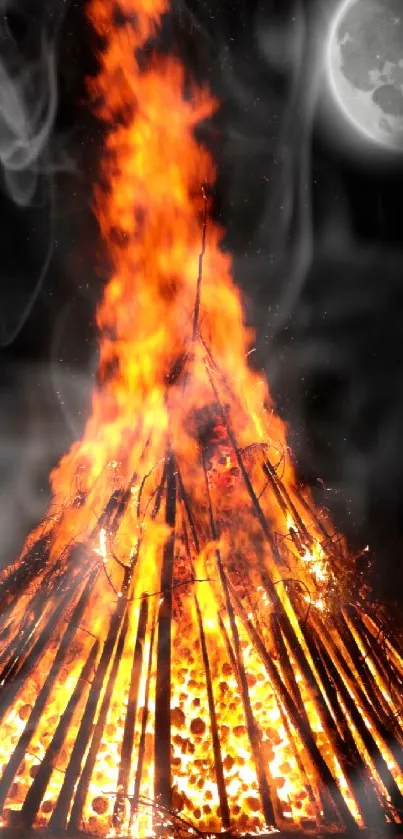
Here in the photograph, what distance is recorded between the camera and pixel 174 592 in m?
5.15

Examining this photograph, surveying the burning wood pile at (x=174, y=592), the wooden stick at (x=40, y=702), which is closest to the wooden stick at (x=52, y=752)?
the burning wood pile at (x=174, y=592)

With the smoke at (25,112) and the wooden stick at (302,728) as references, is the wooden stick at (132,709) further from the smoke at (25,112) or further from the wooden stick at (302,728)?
the smoke at (25,112)

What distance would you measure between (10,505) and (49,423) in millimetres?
2466

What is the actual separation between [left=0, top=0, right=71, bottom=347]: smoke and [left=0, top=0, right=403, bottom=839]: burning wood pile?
5.29ft

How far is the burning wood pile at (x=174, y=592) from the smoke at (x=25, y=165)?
1.61 meters

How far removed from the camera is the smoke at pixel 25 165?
9156 mm

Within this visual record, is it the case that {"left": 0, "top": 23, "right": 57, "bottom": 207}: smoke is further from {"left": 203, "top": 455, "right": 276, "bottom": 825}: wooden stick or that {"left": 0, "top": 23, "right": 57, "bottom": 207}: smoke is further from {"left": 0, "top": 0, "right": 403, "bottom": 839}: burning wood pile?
{"left": 203, "top": 455, "right": 276, "bottom": 825}: wooden stick

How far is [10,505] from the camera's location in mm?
9805

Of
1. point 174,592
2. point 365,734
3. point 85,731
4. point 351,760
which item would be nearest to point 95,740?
point 85,731

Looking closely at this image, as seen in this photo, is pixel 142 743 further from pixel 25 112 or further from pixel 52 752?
pixel 25 112

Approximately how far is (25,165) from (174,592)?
916cm

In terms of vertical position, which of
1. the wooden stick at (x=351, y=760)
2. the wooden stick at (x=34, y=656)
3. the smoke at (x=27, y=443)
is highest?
the smoke at (x=27, y=443)

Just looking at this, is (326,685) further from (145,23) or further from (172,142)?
(145,23)

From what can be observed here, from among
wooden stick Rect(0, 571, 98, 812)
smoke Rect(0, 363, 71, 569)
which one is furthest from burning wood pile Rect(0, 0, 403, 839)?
smoke Rect(0, 363, 71, 569)
